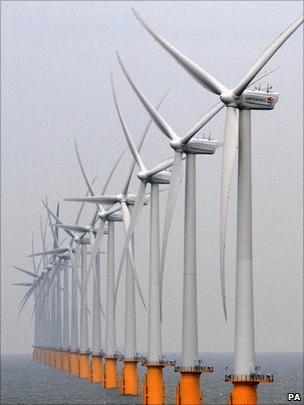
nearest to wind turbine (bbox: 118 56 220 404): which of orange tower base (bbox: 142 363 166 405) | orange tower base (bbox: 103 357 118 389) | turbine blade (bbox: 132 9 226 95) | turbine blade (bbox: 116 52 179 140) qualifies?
turbine blade (bbox: 116 52 179 140)

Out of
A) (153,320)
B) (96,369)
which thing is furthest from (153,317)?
(96,369)

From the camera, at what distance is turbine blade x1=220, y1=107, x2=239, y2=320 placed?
73.7 metres

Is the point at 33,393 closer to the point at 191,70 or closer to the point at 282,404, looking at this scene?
the point at 282,404

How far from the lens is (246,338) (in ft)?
270

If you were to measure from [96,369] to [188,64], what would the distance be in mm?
114808

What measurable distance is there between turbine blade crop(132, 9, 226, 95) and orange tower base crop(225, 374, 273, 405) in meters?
26.2

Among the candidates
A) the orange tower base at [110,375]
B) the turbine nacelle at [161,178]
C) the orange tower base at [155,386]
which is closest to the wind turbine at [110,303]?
the orange tower base at [110,375]

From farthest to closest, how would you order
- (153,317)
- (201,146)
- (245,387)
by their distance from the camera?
(153,317) < (201,146) < (245,387)

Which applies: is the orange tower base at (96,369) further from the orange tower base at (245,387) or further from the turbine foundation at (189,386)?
the orange tower base at (245,387)

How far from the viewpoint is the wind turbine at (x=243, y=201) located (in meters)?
79.9

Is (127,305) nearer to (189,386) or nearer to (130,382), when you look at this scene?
(130,382)

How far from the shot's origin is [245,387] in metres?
83.0

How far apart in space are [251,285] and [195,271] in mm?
21738

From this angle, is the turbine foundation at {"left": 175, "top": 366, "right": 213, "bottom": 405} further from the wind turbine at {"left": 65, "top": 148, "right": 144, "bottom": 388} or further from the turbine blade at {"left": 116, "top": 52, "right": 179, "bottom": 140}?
the wind turbine at {"left": 65, "top": 148, "right": 144, "bottom": 388}
